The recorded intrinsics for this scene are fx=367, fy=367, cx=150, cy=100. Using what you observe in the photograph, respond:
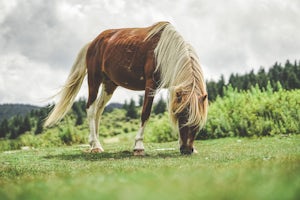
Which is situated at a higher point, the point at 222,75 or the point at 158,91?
the point at 222,75

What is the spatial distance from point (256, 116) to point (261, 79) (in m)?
36.2

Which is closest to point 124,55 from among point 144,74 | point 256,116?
point 144,74

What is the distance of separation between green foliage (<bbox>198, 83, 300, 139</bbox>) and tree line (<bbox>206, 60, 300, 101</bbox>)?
2921 centimetres

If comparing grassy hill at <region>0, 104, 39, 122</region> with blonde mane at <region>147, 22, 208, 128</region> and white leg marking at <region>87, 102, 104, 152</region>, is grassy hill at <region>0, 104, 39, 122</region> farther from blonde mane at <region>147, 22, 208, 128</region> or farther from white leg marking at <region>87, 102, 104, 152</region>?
blonde mane at <region>147, 22, 208, 128</region>

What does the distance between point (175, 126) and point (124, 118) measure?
4090 cm

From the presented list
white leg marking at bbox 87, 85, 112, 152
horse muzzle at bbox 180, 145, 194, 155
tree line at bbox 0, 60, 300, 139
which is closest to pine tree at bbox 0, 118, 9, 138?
tree line at bbox 0, 60, 300, 139

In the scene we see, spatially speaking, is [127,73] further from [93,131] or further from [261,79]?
[261,79]

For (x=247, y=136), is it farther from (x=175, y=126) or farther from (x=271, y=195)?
(x=271, y=195)

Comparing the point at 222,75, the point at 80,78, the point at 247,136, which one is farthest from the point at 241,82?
the point at 80,78

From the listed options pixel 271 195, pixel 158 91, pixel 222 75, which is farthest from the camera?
pixel 222 75

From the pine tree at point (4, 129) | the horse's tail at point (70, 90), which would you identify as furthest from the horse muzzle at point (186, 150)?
the pine tree at point (4, 129)

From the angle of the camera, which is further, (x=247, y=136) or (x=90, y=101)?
(x=247, y=136)

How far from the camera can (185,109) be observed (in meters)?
6.91

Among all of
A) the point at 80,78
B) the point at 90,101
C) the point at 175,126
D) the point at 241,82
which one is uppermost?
the point at 241,82
